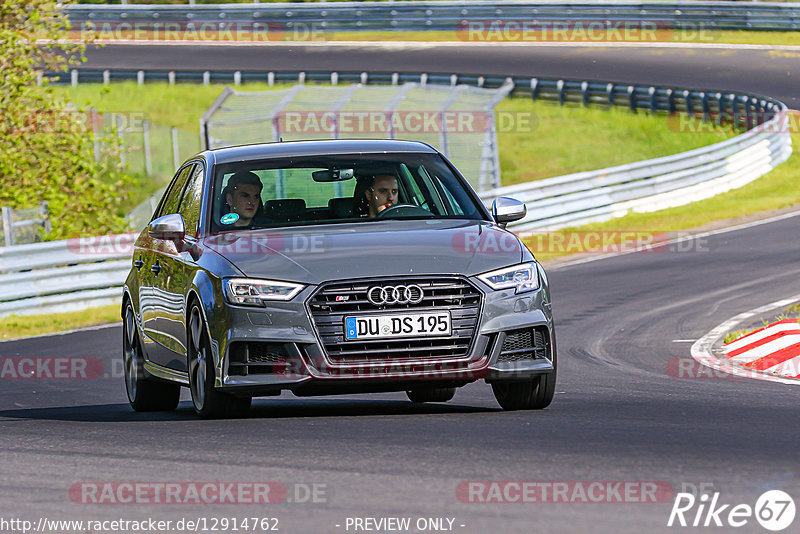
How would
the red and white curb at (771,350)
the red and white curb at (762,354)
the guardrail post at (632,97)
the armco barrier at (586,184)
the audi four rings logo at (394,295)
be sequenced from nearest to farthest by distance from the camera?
1. the audi four rings logo at (394,295)
2. the red and white curb at (762,354)
3. the red and white curb at (771,350)
4. the armco barrier at (586,184)
5. the guardrail post at (632,97)

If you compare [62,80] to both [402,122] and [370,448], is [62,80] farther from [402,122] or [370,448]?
[370,448]

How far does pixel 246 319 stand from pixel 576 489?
268 centimetres

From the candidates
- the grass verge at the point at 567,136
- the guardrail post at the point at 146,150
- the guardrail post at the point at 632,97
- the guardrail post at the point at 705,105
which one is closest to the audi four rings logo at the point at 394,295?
the grass verge at the point at 567,136

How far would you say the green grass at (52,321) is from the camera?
18203mm

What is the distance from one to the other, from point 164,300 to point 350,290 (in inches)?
77.0

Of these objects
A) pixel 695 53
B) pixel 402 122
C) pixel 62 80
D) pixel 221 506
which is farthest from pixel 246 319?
pixel 62 80

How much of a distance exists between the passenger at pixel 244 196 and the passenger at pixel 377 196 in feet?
2.05

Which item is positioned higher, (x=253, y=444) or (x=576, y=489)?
(x=576, y=489)

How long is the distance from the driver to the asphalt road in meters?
1.26

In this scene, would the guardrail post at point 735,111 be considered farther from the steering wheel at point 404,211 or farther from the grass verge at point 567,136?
the steering wheel at point 404,211

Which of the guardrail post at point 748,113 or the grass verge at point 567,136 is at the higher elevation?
the guardrail post at point 748,113

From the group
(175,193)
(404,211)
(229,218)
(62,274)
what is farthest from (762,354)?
(62,274)

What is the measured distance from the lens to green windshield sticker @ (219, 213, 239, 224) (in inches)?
354

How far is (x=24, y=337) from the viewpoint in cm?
1742
